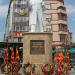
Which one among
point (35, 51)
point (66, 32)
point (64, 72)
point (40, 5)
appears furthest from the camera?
point (66, 32)

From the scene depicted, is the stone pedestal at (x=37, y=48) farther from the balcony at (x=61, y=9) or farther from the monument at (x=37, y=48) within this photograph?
the balcony at (x=61, y=9)

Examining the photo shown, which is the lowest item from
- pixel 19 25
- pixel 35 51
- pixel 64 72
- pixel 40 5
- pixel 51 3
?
pixel 64 72

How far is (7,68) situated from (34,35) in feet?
14.6

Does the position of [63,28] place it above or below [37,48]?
above

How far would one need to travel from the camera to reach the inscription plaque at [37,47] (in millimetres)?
28141

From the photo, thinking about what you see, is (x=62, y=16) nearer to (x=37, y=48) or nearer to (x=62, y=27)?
(x=62, y=27)

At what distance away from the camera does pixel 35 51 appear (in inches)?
1112

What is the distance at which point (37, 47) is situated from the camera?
28.0 m

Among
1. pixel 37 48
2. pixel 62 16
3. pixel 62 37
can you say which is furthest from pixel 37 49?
pixel 62 16

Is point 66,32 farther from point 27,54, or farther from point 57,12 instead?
point 27,54

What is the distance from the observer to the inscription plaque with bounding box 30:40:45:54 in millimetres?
28141

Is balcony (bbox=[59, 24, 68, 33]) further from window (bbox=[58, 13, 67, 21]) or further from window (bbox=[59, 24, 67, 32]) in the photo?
window (bbox=[58, 13, 67, 21])

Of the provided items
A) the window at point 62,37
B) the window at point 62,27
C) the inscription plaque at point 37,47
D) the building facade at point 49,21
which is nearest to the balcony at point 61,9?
the building facade at point 49,21

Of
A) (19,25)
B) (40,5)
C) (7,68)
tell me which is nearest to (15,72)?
(7,68)
